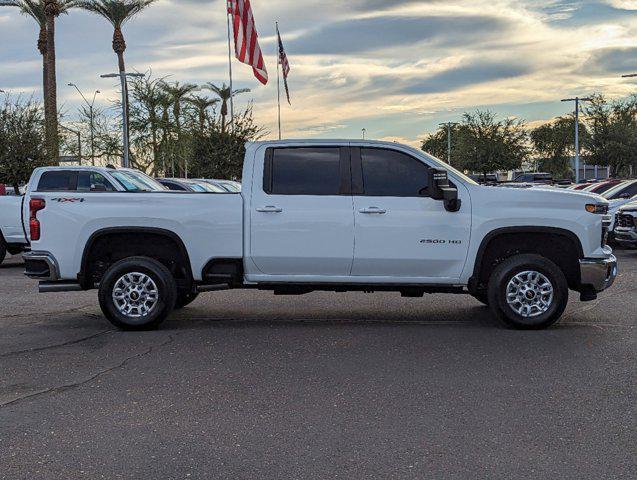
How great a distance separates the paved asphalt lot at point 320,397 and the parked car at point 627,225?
293 inches

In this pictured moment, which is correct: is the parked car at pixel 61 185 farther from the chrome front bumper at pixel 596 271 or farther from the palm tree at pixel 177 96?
the palm tree at pixel 177 96

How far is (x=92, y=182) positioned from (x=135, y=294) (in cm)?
805

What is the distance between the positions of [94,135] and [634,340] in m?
50.8

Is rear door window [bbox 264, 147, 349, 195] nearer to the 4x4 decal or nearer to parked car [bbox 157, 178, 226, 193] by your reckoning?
the 4x4 decal

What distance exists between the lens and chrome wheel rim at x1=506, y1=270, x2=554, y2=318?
29.3ft

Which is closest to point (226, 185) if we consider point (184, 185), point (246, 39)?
point (184, 185)

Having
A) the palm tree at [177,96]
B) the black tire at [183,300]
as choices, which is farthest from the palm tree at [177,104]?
the black tire at [183,300]

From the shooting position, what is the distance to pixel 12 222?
16.8m

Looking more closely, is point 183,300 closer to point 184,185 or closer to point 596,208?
point 596,208

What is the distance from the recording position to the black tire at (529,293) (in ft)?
29.2

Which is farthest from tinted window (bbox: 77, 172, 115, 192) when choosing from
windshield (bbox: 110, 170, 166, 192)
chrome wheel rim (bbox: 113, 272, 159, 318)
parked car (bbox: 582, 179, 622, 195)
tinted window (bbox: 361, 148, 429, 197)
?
parked car (bbox: 582, 179, 622, 195)

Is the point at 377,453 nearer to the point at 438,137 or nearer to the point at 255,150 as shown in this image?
the point at 255,150

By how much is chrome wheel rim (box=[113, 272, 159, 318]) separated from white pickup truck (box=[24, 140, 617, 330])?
13 mm

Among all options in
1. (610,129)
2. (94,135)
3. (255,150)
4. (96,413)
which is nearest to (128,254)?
(255,150)
